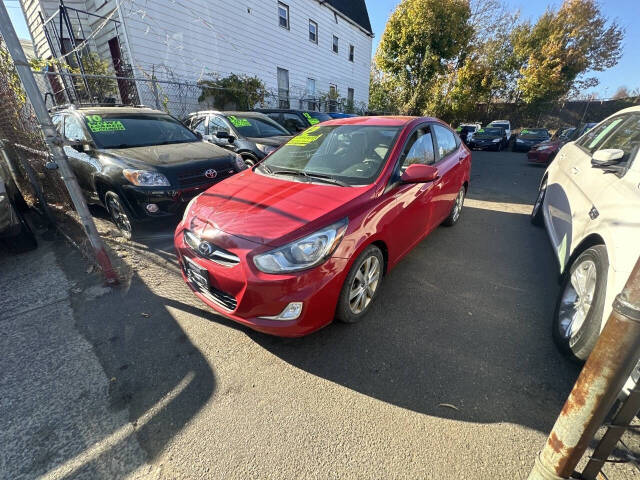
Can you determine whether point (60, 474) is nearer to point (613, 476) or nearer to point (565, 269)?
point (613, 476)

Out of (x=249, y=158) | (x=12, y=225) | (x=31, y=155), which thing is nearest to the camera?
(x=12, y=225)

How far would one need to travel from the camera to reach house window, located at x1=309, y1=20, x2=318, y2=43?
578 inches

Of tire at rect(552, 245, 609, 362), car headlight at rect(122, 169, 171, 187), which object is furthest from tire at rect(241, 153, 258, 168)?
tire at rect(552, 245, 609, 362)

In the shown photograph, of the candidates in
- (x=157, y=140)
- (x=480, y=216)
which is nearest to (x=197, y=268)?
(x=157, y=140)

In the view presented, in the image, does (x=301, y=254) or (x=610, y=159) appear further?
(x=610, y=159)

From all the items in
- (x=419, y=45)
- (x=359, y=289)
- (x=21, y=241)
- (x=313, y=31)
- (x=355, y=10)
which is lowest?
(x=21, y=241)

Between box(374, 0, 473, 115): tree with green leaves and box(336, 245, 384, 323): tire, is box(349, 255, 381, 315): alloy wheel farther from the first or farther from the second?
box(374, 0, 473, 115): tree with green leaves

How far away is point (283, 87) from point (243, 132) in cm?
876

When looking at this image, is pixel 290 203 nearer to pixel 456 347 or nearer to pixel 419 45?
pixel 456 347

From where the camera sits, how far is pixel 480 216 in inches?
206

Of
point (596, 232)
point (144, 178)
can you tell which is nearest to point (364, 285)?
point (596, 232)

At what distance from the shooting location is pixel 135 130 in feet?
→ 15.1

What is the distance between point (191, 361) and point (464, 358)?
2032 mm

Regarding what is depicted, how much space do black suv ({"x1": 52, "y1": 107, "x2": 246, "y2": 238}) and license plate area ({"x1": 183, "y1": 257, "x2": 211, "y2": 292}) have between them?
1709 mm
